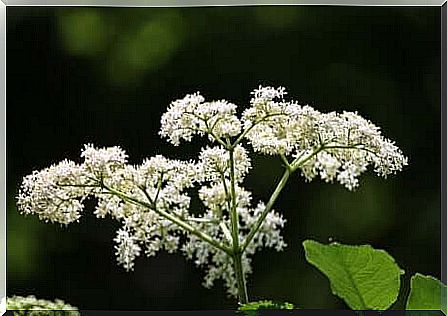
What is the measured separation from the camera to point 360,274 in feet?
4.40

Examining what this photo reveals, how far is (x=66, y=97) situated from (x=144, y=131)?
0.21 metres

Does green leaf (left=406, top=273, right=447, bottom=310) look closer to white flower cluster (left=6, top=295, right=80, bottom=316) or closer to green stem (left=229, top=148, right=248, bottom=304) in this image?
green stem (left=229, top=148, right=248, bottom=304)

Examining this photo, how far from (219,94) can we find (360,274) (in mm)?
684

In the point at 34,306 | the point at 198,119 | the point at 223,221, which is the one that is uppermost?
the point at 198,119

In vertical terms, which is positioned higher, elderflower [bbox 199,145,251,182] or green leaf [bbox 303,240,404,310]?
elderflower [bbox 199,145,251,182]

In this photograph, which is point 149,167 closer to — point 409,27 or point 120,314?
point 120,314

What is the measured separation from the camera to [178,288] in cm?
190

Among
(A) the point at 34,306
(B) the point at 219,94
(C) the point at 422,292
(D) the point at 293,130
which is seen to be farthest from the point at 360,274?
(A) the point at 34,306

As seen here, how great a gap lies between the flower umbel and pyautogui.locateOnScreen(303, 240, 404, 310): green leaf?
52cm

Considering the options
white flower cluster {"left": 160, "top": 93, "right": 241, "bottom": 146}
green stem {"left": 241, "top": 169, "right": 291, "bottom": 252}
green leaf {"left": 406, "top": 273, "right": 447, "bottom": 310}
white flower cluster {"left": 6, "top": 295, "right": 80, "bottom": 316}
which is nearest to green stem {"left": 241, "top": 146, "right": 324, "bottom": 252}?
green stem {"left": 241, "top": 169, "right": 291, "bottom": 252}

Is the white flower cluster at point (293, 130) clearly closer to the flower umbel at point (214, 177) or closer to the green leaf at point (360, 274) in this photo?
the flower umbel at point (214, 177)

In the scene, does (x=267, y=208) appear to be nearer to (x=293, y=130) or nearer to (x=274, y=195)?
(x=274, y=195)

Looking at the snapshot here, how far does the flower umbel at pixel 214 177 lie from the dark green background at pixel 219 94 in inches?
1.1

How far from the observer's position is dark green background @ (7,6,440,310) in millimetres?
1881
